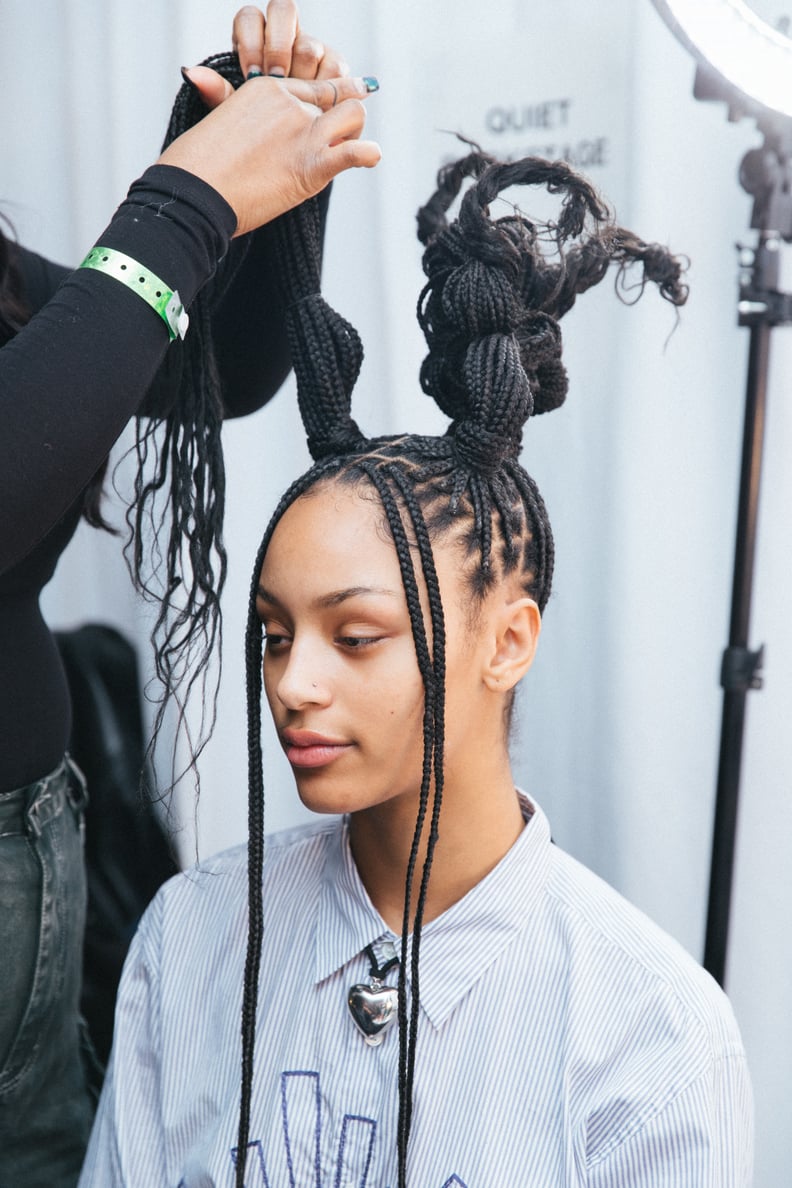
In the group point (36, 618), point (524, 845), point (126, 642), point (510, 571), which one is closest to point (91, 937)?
point (126, 642)

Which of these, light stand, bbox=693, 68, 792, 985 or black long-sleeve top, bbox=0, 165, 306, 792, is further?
light stand, bbox=693, 68, 792, 985

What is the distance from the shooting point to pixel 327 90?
2.82 feet

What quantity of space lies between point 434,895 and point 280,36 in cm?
71

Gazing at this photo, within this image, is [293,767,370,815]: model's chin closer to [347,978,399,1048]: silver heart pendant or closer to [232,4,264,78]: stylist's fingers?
[347,978,399,1048]: silver heart pendant

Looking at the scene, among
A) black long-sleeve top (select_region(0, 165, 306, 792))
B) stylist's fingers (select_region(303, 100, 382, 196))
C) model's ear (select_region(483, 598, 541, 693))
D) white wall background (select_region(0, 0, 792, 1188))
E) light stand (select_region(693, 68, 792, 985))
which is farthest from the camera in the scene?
white wall background (select_region(0, 0, 792, 1188))

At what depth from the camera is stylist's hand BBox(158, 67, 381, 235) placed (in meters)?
0.80

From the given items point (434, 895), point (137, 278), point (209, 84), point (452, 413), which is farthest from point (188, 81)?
point (434, 895)

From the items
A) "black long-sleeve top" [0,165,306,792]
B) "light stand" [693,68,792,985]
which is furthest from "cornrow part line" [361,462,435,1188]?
"light stand" [693,68,792,985]

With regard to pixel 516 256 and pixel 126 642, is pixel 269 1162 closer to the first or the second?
pixel 516 256

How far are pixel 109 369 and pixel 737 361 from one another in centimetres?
80

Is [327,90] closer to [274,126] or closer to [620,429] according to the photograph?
[274,126]

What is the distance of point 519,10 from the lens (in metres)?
1.31

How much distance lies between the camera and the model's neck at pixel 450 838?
0.96 m

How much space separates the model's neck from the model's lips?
115mm
